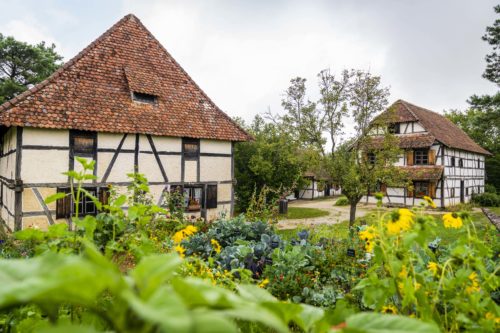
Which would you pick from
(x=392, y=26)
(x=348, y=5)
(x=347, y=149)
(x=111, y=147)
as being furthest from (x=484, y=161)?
(x=111, y=147)

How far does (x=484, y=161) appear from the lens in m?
32.3

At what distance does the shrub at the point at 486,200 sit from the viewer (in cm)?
2733

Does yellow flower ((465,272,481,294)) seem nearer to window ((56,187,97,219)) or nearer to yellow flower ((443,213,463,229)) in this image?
yellow flower ((443,213,463,229))

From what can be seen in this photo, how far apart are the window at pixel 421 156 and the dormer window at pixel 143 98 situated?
1885 cm

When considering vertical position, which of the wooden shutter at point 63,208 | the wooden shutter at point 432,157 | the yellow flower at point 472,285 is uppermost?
the wooden shutter at point 432,157

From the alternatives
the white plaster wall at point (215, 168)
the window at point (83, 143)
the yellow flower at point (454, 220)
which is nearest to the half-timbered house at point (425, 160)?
the white plaster wall at point (215, 168)

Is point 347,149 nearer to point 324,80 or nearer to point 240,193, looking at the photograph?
point 324,80

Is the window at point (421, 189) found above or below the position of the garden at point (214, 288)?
below

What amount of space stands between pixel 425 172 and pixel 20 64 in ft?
94.6

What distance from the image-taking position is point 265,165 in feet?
65.6

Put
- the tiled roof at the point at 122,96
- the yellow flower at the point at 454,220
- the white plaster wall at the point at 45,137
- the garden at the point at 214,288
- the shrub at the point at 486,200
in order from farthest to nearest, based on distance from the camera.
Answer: the shrub at the point at 486,200, the tiled roof at the point at 122,96, the white plaster wall at the point at 45,137, the yellow flower at the point at 454,220, the garden at the point at 214,288

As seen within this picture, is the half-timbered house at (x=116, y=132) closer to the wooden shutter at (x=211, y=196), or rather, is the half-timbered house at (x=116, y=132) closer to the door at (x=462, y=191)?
the wooden shutter at (x=211, y=196)

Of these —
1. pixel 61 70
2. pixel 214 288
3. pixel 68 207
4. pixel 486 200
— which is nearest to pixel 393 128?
pixel 486 200

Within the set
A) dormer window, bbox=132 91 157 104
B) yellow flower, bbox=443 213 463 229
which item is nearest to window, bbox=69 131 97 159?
dormer window, bbox=132 91 157 104
